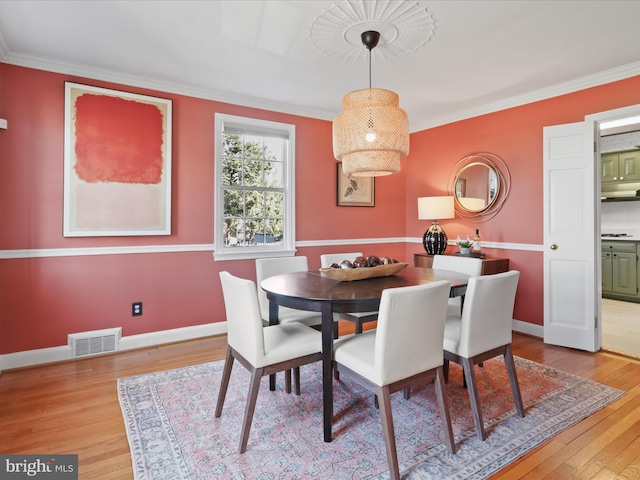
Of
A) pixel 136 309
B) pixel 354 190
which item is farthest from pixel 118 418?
pixel 354 190

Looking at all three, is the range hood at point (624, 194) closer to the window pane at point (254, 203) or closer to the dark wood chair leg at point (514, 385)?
the dark wood chair leg at point (514, 385)

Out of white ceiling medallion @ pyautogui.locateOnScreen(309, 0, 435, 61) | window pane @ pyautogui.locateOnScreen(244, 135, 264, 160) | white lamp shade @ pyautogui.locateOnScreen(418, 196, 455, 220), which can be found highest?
white ceiling medallion @ pyautogui.locateOnScreen(309, 0, 435, 61)

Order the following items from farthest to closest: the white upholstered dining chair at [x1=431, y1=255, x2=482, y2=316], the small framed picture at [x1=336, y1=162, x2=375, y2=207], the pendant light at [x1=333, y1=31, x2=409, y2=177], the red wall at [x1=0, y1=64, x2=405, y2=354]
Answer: the small framed picture at [x1=336, y1=162, x2=375, y2=207]
the red wall at [x1=0, y1=64, x2=405, y2=354]
the white upholstered dining chair at [x1=431, y1=255, x2=482, y2=316]
the pendant light at [x1=333, y1=31, x2=409, y2=177]

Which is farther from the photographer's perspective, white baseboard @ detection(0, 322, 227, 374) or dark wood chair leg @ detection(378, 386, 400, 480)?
white baseboard @ detection(0, 322, 227, 374)

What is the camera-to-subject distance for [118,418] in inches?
86.1

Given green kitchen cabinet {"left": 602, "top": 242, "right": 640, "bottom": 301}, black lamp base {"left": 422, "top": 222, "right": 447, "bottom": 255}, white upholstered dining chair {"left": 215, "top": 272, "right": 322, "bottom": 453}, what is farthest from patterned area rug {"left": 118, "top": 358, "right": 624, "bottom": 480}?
green kitchen cabinet {"left": 602, "top": 242, "right": 640, "bottom": 301}

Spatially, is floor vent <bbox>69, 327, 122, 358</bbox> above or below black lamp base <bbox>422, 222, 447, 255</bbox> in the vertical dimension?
below

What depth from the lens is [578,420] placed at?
7.00 feet

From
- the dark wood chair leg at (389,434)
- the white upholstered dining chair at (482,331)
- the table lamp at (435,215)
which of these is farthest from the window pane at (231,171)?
the dark wood chair leg at (389,434)

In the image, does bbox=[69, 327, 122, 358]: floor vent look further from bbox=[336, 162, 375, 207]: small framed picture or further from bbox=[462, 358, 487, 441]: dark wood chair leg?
bbox=[462, 358, 487, 441]: dark wood chair leg

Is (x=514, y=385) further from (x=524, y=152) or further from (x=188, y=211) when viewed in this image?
(x=188, y=211)

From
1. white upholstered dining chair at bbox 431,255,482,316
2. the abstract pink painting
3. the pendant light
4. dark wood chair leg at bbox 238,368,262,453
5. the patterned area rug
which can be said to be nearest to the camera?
the patterned area rug

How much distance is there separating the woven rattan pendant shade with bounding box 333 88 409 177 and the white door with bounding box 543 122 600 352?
A: 6.50 ft

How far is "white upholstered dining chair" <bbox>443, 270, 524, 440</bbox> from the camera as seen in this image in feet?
6.39
